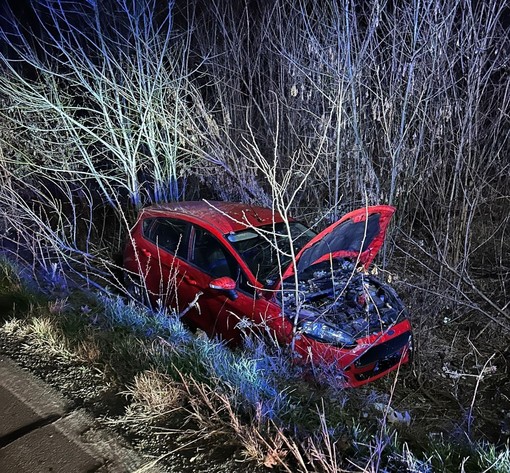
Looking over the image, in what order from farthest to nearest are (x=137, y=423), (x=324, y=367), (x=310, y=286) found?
(x=310, y=286) → (x=324, y=367) → (x=137, y=423)

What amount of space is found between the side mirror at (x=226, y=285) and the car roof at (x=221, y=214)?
2.15 feet

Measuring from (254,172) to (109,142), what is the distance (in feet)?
8.96

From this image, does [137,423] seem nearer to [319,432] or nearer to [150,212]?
[319,432]

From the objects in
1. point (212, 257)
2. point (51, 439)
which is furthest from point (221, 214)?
point (51, 439)

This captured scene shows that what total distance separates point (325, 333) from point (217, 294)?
1.32 meters

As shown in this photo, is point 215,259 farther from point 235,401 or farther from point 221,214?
point 235,401

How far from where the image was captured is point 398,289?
7098 mm

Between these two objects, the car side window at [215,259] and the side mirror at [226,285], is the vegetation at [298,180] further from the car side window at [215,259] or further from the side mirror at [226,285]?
the car side window at [215,259]

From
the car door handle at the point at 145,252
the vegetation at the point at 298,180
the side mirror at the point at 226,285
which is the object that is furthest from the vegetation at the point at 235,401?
the car door handle at the point at 145,252

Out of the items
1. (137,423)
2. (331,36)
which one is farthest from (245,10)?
(137,423)

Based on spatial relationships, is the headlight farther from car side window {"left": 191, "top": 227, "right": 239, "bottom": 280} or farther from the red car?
car side window {"left": 191, "top": 227, "right": 239, "bottom": 280}

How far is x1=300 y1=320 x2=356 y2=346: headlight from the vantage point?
458 centimetres

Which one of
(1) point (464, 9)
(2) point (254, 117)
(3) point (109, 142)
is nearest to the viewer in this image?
(1) point (464, 9)

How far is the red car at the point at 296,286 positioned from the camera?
15.1 ft
